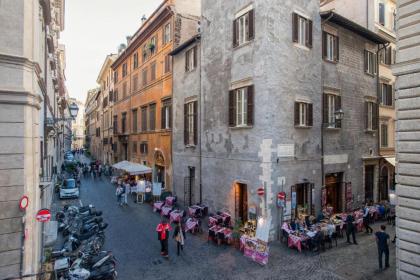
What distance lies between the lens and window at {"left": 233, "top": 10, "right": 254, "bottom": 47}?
13.8 meters

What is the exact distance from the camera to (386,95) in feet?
70.4

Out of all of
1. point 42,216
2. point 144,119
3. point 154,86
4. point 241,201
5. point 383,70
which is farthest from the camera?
point 144,119

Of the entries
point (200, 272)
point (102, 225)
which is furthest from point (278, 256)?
point (102, 225)

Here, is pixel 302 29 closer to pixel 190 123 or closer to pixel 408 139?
pixel 408 139

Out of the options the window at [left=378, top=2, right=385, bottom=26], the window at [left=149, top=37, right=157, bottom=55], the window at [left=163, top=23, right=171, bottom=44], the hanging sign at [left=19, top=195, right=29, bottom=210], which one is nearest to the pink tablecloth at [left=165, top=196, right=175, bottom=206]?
the hanging sign at [left=19, top=195, right=29, bottom=210]

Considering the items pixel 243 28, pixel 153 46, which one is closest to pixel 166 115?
pixel 153 46

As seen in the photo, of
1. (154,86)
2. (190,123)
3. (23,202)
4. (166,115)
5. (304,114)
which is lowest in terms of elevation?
(23,202)

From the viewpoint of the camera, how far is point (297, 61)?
14.2m

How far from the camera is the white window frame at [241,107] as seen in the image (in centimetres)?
1439

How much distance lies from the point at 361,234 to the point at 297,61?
9642mm

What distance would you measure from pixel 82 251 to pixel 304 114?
12.3m

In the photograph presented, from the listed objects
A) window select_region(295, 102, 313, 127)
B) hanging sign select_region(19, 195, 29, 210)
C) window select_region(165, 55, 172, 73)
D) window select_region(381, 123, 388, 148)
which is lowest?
hanging sign select_region(19, 195, 29, 210)

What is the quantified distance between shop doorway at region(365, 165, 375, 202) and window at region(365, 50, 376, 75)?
Result: 22.4ft

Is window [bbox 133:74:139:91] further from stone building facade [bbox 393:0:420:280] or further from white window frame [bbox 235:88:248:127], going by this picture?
stone building facade [bbox 393:0:420:280]
